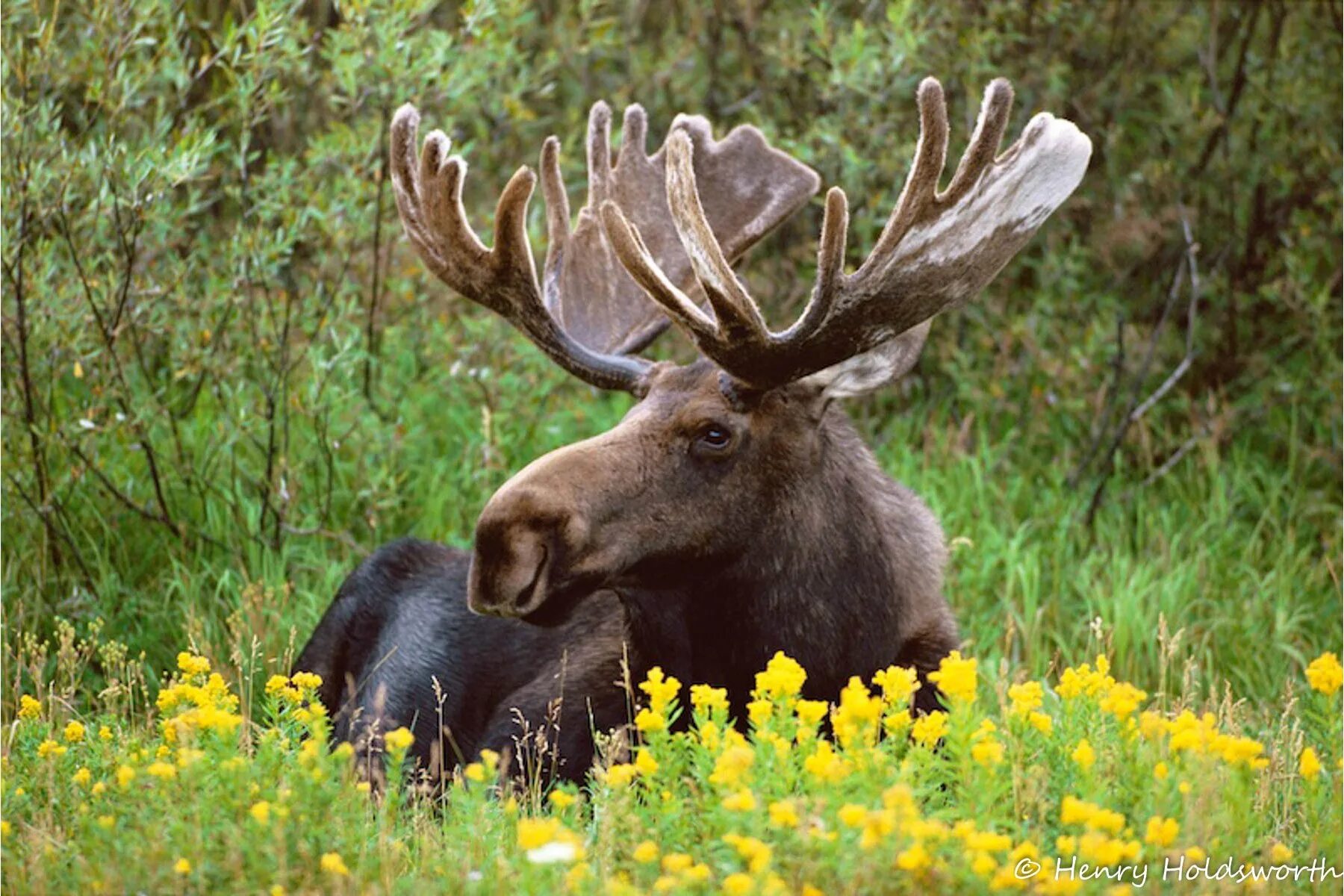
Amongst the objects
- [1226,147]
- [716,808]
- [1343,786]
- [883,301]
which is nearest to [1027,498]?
[1226,147]

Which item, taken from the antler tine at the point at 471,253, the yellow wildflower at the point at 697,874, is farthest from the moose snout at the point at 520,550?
the yellow wildflower at the point at 697,874

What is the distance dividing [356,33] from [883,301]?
9.75 feet

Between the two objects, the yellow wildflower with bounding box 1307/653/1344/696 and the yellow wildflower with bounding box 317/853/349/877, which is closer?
the yellow wildflower with bounding box 317/853/349/877

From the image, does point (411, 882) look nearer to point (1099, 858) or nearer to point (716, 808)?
point (716, 808)

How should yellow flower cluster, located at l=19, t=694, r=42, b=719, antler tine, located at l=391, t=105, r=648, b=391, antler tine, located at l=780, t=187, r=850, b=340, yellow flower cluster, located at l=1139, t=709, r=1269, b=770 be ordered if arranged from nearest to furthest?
yellow flower cluster, located at l=1139, t=709, r=1269, b=770 → yellow flower cluster, located at l=19, t=694, r=42, b=719 → antler tine, located at l=780, t=187, r=850, b=340 → antler tine, located at l=391, t=105, r=648, b=391

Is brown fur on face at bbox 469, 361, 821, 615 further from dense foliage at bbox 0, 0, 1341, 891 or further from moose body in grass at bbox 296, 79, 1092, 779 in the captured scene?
dense foliage at bbox 0, 0, 1341, 891

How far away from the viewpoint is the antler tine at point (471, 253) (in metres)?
5.49

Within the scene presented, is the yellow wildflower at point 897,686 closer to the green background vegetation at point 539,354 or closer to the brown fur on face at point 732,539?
the brown fur on face at point 732,539

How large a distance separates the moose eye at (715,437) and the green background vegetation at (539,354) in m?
1.88

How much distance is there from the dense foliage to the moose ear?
863 millimetres

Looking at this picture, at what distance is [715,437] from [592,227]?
1.37 meters

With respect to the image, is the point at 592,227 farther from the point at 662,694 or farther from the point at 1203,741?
the point at 1203,741

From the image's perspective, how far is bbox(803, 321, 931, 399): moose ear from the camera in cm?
517

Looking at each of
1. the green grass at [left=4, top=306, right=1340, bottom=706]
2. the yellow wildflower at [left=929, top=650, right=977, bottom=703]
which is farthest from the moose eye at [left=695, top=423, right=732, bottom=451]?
the green grass at [left=4, top=306, right=1340, bottom=706]
